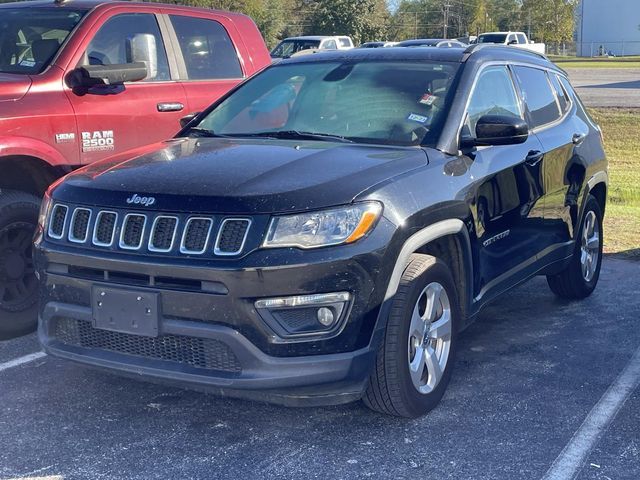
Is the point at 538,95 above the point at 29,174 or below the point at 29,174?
above

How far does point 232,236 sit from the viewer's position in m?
3.79

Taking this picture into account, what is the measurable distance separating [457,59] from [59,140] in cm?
251

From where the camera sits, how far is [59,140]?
570 cm

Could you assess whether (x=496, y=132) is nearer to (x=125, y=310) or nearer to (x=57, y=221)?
(x=125, y=310)

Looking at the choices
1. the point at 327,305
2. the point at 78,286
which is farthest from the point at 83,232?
the point at 327,305

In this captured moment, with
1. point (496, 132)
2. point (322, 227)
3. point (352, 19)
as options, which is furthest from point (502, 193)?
point (352, 19)

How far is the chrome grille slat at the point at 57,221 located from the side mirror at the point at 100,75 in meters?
1.74

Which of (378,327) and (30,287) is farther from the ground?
(378,327)

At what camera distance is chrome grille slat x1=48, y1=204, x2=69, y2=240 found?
4223 mm

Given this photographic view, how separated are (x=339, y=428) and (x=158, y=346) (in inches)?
37.6

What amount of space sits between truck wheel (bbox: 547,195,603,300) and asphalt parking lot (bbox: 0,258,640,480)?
3.46ft

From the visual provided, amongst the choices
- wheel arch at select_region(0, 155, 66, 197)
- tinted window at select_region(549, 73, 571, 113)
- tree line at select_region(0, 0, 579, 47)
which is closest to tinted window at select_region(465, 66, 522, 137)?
tinted window at select_region(549, 73, 571, 113)

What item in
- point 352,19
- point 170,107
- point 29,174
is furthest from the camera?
point 352,19

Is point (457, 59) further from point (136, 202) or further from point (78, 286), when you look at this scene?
point (78, 286)
